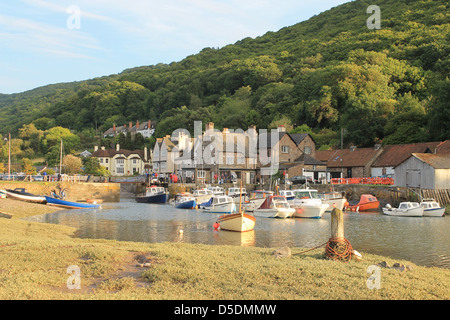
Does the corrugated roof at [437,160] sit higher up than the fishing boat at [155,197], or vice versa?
the corrugated roof at [437,160]

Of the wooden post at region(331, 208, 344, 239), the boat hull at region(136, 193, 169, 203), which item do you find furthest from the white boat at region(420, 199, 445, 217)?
the boat hull at region(136, 193, 169, 203)

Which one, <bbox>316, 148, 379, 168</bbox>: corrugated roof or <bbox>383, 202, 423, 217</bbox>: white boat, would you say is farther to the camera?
<bbox>316, 148, 379, 168</bbox>: corrugated roof

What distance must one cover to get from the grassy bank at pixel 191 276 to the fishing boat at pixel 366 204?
3827 cm

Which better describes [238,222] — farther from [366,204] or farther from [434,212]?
[366,204]

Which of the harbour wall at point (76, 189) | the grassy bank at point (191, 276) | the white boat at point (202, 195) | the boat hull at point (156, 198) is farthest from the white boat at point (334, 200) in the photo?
the harbour wall at point (76, 189)

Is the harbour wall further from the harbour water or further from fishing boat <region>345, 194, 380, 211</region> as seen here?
fishing boat <region>345, 194, 380, 211</region>

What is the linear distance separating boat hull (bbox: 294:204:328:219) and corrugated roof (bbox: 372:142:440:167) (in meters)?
25.1

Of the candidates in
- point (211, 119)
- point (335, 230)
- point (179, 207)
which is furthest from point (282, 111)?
point (335, 230)

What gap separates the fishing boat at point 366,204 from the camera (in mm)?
→ 54156

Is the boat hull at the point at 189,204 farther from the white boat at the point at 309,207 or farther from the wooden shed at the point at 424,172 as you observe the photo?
the wooden shed at the point at 424,172

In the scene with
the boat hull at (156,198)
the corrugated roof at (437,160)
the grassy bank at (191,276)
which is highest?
the corrugated roof at (437,160)

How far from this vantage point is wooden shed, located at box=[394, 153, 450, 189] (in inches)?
2061

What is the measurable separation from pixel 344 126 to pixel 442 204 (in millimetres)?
41336

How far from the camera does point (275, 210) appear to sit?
45.2 metres
